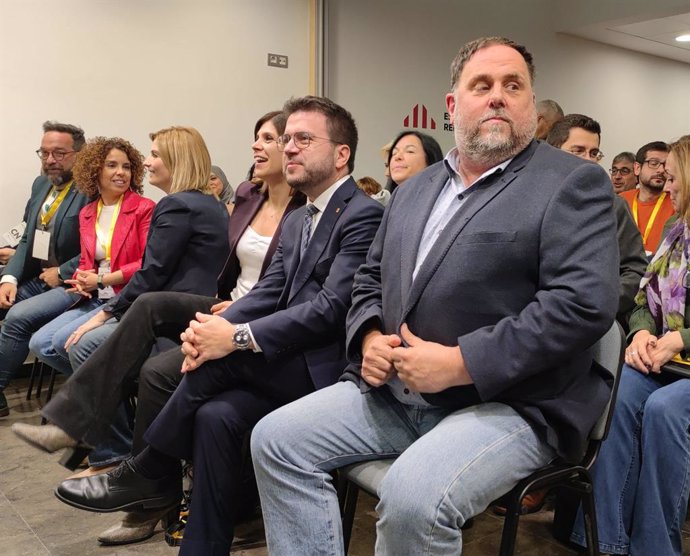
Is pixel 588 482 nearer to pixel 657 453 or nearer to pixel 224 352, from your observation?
pixel 657 453

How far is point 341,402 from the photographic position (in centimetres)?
183

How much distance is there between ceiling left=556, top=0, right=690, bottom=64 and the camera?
6392mm

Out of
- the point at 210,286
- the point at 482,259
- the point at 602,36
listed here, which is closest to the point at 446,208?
the point at 482,259

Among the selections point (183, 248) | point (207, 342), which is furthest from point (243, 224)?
point (207, 342)

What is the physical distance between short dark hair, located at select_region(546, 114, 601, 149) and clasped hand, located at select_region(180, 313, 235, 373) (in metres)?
1.70

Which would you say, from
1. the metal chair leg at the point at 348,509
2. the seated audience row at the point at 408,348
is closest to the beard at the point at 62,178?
the seated audience row at the point at 408,348

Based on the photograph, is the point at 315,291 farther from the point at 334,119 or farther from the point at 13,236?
the point at 13,236

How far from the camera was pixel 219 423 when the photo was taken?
6.70 ft

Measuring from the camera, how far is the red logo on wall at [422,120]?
649 centimetres

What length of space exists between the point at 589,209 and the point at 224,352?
3.57 ft

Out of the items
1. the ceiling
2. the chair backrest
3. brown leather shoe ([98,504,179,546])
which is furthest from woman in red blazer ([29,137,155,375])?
the ceiling

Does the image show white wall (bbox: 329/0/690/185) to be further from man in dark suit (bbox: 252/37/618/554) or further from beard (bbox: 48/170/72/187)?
man in dark suit (bbox: 252/37/618/554)

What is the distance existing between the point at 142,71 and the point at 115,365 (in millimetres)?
3229

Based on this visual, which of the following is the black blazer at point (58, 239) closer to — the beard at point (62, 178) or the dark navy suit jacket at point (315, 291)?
the beard at point (62, 178)
